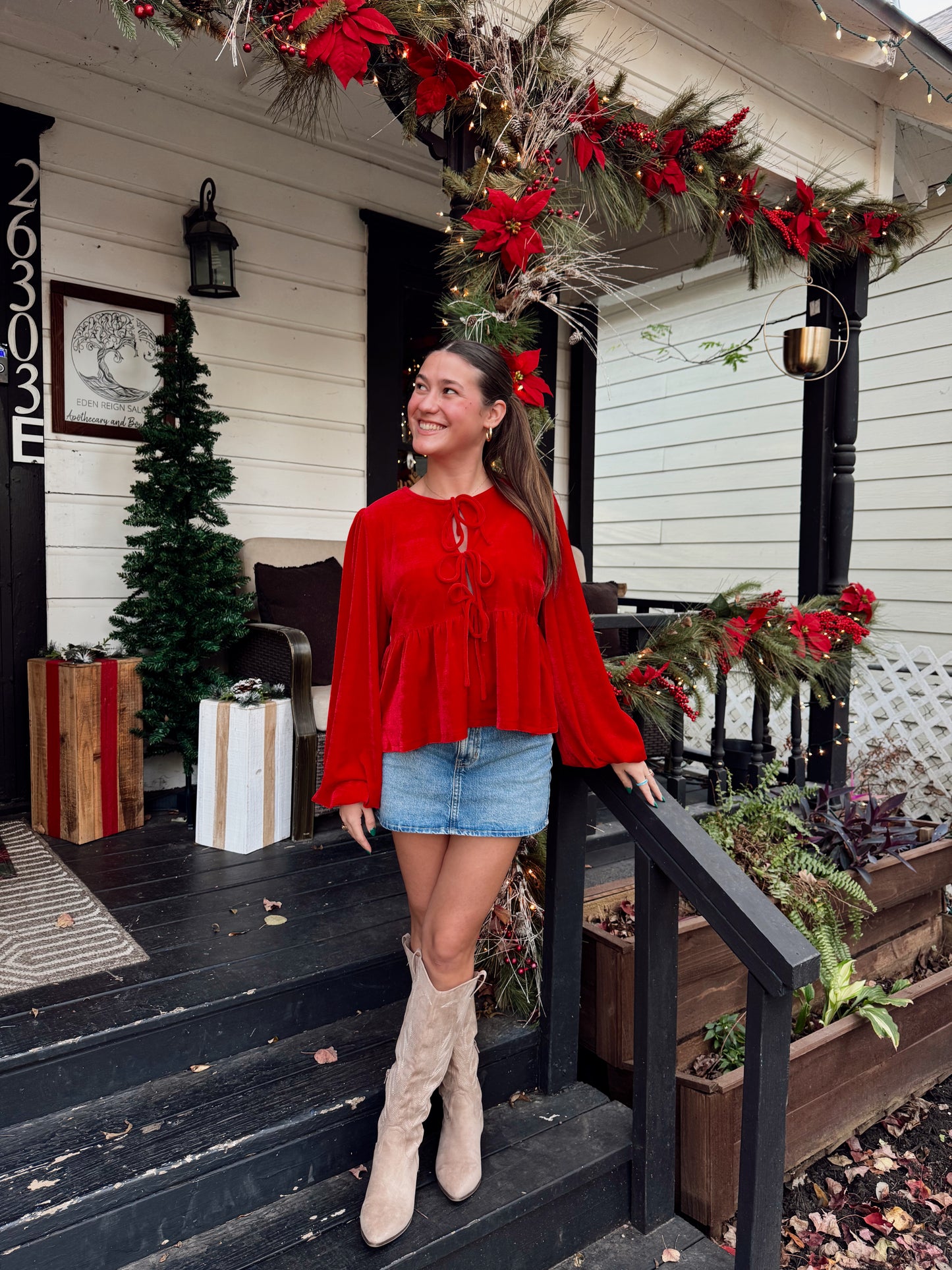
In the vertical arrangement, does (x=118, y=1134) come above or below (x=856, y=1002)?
above

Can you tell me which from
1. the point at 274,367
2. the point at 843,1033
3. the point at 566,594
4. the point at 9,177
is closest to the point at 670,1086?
the point at 843,1033

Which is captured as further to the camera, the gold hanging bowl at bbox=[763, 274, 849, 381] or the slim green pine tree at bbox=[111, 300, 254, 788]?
the gold hanging bowl at bbox=[763, 274, 849, 381]

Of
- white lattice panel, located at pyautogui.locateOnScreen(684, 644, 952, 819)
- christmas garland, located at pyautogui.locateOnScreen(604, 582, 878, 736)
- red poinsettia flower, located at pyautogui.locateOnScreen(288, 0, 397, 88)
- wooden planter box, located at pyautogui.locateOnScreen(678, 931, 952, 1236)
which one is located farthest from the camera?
white lattice panel, located at pyautogui.locateOnScreen(684, 644, 952, 819)

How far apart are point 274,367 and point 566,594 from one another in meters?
2.78

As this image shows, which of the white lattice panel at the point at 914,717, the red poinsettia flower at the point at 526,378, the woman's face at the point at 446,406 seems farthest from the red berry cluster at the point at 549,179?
the white lattice panel at the point at 914,717

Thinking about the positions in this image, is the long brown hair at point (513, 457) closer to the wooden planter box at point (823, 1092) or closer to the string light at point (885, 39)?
the wooden planter box at point (823, 1092)

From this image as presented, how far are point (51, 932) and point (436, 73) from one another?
2.40 meters

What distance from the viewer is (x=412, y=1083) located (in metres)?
1.67

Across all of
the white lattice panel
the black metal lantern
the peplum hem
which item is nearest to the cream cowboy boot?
the peplum hem

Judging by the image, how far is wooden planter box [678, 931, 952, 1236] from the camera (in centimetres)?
206

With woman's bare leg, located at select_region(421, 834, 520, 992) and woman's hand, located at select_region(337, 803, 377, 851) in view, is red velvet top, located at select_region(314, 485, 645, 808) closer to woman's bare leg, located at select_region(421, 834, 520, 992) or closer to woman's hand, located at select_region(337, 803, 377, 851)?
woman's hand, located at select_region(337, 803, 377, 851)

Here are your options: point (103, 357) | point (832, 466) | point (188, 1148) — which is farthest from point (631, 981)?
point (103, 357)

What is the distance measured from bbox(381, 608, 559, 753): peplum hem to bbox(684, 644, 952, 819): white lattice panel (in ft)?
11.1

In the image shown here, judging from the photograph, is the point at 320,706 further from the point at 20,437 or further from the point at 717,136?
the point at 717,136
